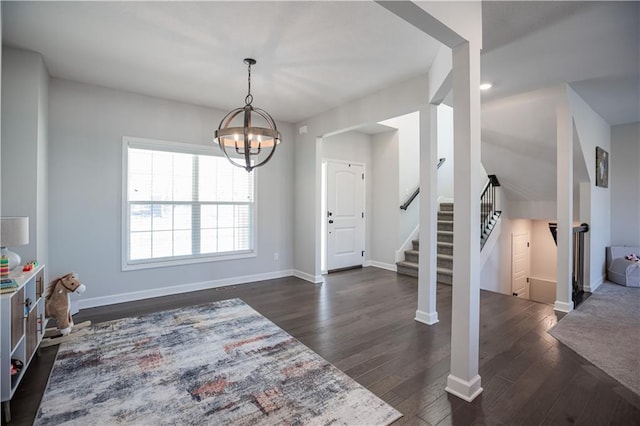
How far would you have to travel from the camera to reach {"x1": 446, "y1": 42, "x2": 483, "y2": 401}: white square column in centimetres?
199

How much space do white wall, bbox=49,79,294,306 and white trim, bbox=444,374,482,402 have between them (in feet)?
11.5

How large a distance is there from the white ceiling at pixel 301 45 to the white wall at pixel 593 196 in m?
0.28

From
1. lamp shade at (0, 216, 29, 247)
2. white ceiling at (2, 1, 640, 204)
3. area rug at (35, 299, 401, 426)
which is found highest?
white ceiling at (2, 1, 640, 204)

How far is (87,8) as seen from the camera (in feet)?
7.40

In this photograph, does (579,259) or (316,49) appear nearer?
(316,49)

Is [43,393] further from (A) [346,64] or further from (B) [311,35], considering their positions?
(A) [346,64]

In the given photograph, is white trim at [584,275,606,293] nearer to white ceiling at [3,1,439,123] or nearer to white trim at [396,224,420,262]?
white trim at [396,224,420,262]

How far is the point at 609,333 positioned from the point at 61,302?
17.2 ft

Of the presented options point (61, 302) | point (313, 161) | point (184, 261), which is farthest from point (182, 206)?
point (313, 161)

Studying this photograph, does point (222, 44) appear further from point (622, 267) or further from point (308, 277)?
point (622, 267)

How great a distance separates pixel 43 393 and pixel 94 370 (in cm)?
31

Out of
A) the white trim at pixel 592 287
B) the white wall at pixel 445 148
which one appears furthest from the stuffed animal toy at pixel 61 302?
the white wall at pixel 445 148

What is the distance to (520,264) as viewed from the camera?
6.45 metres

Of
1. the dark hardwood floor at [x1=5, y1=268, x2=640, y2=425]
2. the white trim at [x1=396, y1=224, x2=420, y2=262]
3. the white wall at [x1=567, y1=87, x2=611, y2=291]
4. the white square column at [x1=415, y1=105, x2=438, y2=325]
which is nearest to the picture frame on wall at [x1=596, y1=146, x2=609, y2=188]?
the white wall at [x1=567, y1=87, x2=611, y2=291]
